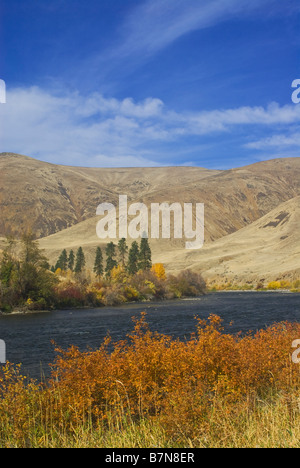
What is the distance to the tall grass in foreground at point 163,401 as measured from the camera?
802 centimetres

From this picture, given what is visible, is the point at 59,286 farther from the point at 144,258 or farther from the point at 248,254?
the point at 248,254

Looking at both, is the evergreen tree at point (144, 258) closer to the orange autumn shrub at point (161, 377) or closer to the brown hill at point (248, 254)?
the brown hill at point (248, 254)

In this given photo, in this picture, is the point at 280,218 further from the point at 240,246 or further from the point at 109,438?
the point at 109,438

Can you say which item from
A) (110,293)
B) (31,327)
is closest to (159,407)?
(31,327)

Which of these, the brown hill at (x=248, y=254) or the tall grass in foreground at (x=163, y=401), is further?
the brown hill at (x=248, y=254)

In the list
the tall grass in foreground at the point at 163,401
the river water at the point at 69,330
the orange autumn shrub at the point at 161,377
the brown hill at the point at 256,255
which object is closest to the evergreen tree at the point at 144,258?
the brown hill at the point at 256,255

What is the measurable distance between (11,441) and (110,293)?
62.6 m

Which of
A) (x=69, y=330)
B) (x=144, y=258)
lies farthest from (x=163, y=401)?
(x=144, y=258)

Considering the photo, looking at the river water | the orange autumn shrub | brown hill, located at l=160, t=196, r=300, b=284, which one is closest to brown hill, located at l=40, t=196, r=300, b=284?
brown hill, located at l=160, t=196, r=300, b=284

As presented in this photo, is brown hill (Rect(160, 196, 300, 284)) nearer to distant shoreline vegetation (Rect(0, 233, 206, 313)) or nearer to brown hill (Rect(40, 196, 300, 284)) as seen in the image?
brown hill (Rect(40, 196, 300, 284))

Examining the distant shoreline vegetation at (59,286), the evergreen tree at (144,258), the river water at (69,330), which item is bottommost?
the river water at (69,330)

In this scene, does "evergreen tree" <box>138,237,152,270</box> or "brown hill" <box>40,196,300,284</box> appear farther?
"brown hill" <box>40,196,300,284</box>

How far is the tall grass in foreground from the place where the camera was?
8023 millimetres

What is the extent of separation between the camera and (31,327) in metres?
39.5
